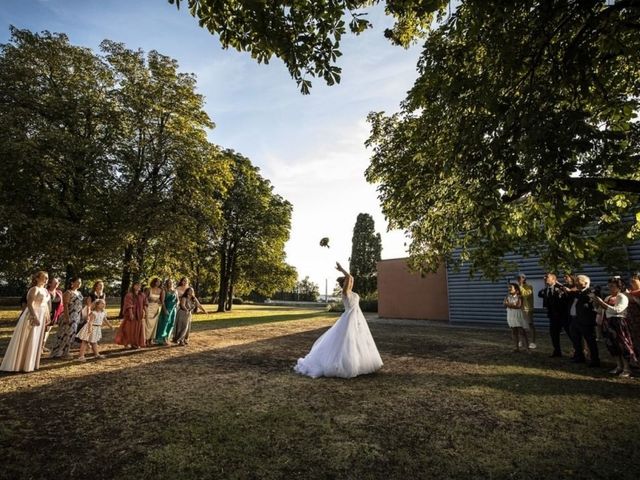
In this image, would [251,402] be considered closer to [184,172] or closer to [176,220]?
[176,220]

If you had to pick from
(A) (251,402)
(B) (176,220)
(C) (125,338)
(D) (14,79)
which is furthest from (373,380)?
(D) (14,79)

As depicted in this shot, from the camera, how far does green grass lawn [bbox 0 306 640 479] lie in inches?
147

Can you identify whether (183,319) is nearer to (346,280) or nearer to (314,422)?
(346,280)

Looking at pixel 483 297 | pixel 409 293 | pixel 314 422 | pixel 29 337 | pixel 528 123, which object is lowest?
pixel 314 422

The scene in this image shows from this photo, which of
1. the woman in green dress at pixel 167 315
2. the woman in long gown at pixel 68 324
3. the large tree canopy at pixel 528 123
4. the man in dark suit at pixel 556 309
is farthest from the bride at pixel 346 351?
the woman in long gown at pixel 68 324

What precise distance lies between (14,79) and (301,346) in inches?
756

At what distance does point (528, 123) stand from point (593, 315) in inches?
273

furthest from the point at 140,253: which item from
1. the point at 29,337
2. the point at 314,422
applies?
the point at 314,422

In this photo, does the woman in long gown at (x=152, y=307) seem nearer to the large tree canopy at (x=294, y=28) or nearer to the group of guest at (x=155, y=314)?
the group of guest at (x=155, y=314)

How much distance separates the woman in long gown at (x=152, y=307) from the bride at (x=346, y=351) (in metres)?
5.80

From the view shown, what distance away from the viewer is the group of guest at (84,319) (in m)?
7.84

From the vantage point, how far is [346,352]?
773cm

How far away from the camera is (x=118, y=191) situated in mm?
19172

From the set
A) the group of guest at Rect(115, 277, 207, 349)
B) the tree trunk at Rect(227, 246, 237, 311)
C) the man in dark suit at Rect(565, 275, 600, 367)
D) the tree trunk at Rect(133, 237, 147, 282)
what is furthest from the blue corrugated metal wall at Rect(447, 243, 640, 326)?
the tree trunk at Rect(227, 246, 237, 311)
